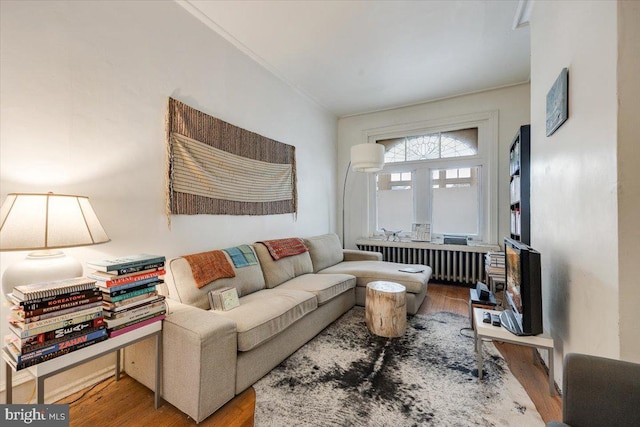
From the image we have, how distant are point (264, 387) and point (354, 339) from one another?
94 cm

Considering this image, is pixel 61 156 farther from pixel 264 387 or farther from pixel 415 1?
pixel 415 1

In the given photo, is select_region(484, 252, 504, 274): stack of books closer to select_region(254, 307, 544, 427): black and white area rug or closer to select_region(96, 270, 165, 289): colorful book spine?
select_region(254, 307, 544, 427): black and white area rug

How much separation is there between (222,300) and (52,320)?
3.11ft

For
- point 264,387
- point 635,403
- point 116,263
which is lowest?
point 264,387

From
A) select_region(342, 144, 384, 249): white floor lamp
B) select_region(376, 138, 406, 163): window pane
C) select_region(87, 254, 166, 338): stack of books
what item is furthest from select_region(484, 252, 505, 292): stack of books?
select_region(87, 254, 166, 338): stack of books

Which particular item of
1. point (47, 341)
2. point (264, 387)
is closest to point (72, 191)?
point (47, 341)

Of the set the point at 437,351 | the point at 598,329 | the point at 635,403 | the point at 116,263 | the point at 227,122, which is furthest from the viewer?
the point at 227,122

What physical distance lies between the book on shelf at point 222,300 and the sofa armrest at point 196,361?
0.95ft

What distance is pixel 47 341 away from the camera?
3.83 ft

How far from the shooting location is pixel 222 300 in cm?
200

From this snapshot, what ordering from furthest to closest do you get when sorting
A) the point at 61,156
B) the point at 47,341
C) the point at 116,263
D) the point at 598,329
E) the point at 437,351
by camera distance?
the point at 437,351
the point at 61,156
the point at 116,263
the point at 598,329
the point at 47,341

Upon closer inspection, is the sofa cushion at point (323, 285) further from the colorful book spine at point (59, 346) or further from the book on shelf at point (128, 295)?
the colorful book spine at point (59, 346)

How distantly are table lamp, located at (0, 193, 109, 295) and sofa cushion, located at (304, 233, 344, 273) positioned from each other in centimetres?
235

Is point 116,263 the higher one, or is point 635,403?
point 116,263
